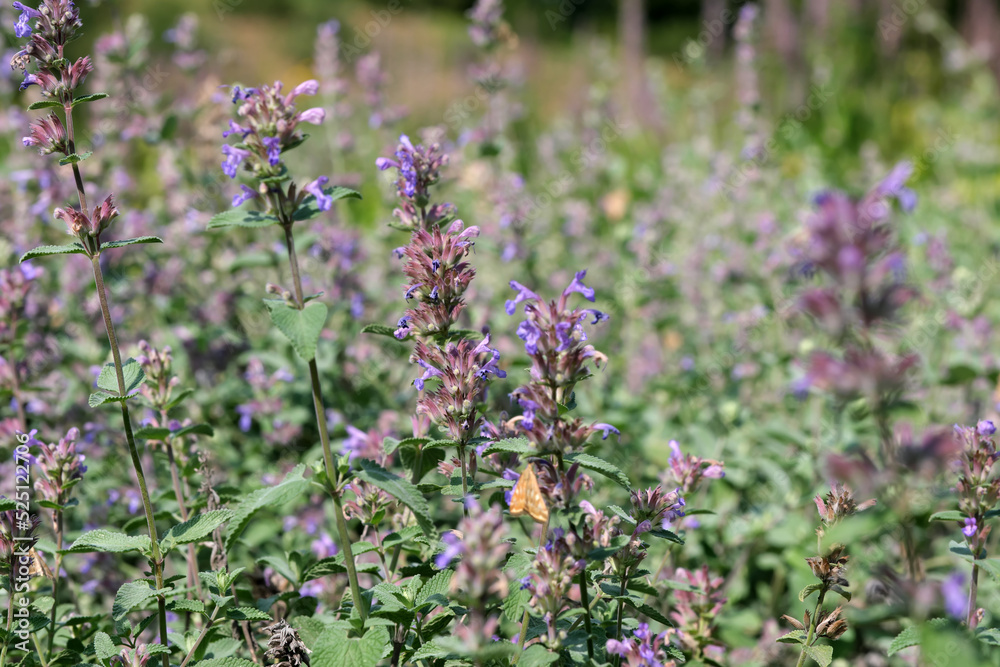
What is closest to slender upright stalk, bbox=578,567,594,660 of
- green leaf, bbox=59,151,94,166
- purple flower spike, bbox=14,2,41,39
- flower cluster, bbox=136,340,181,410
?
flower cluster, bbox=136,340,181,410

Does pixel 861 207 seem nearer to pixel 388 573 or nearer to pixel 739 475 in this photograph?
pixel 388 573

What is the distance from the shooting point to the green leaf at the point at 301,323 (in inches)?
60.7

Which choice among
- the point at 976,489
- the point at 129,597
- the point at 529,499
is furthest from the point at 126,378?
the point at 976,489

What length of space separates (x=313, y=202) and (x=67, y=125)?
2.13 feet

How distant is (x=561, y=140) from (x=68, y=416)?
18.2 ft

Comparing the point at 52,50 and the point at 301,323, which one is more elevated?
the point at 52,50

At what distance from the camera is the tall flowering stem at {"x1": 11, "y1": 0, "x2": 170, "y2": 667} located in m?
1.79

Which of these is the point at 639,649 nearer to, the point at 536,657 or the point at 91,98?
the point at 536,657

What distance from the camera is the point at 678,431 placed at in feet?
12.5

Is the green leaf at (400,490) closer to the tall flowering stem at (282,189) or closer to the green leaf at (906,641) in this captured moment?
the tall flowering stem at (282,189)

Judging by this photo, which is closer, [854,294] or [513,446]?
[854,294]

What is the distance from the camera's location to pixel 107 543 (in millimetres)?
1842

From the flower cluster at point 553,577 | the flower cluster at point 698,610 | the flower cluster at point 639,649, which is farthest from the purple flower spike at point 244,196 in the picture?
the flower cluster at point 698,610

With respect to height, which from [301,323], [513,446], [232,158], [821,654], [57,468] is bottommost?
[821,654]
